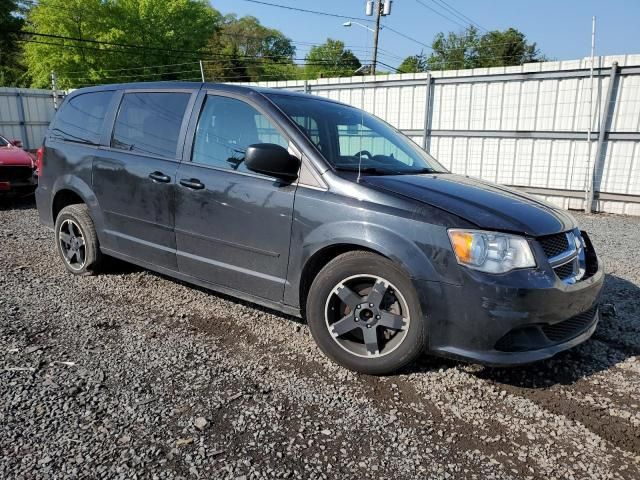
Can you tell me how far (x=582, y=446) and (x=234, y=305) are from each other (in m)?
2.72

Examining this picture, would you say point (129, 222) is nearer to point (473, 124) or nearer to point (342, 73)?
point (473, 124)

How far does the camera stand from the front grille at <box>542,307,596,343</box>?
2723 millimetres

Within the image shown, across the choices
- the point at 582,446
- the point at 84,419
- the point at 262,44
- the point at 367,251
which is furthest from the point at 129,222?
the point at 262,44

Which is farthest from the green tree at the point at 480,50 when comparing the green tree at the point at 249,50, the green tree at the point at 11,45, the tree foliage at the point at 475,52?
the green tree at the point at 11,45

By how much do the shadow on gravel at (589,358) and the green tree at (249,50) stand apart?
50.5 m

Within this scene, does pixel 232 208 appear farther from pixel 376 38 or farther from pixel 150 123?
pixel 376 38

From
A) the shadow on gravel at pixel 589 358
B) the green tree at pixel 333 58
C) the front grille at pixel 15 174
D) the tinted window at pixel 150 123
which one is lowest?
the shadow on gravel at pixel 589 358

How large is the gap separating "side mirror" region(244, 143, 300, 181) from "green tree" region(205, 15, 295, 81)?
5017 cm

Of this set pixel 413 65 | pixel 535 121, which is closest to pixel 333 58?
pixel 413 65

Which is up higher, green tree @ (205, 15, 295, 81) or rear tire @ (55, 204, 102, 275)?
green tree @ (205, 15, 295, 81)

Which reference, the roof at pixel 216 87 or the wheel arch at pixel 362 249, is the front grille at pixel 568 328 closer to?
the wheel arch at pixel 362 249

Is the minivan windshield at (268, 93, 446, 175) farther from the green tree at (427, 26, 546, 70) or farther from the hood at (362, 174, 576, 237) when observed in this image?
the green tree at (427, 26, 546, 70)

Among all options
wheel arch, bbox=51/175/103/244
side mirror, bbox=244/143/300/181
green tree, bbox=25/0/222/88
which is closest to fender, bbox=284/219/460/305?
side mirror, bbox=244/143/300/181

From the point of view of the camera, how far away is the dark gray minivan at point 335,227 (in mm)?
2580
